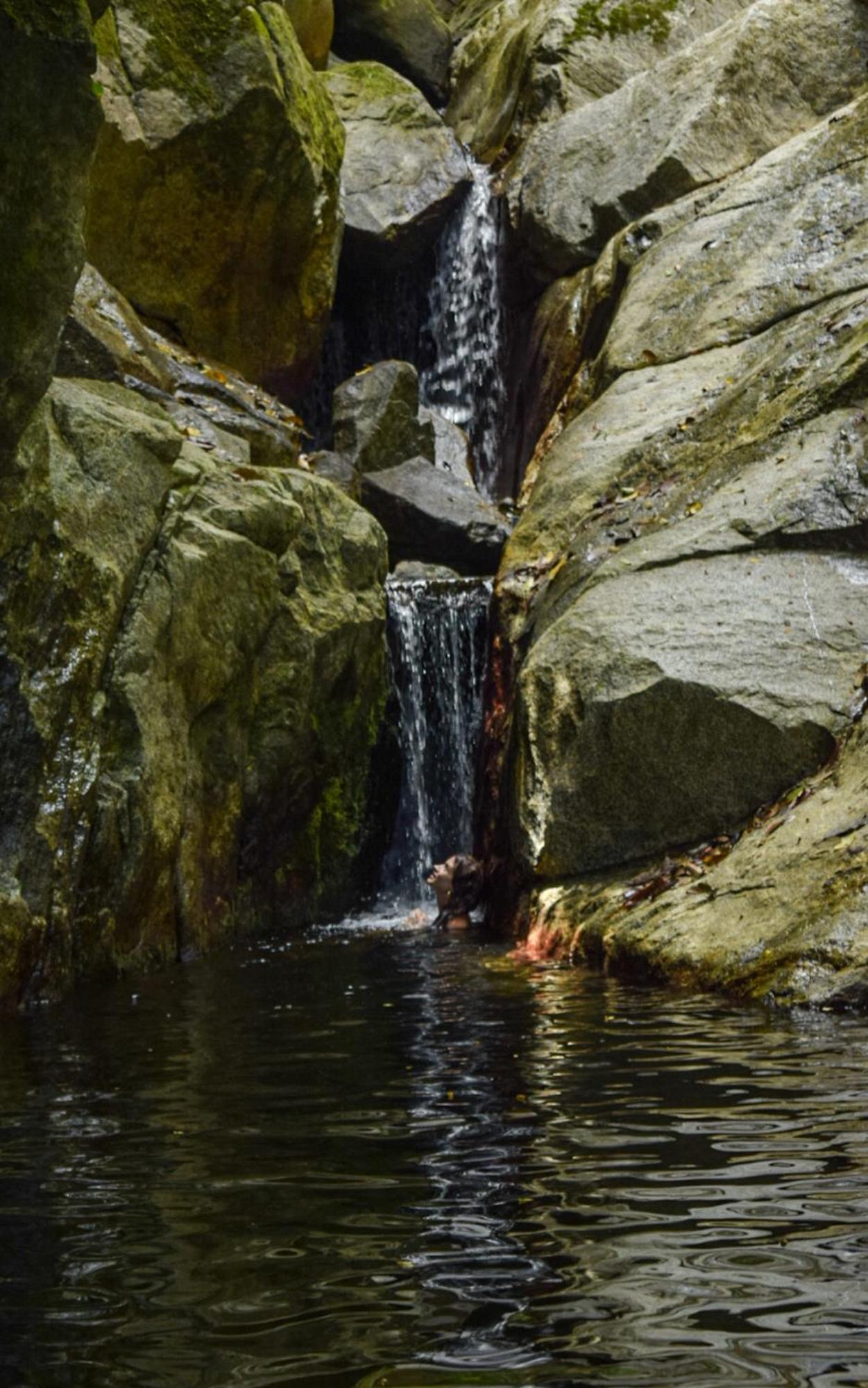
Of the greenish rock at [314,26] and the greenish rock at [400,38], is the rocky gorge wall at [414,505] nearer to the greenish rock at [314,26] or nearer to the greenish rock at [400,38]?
the greenish rock at [314,26]

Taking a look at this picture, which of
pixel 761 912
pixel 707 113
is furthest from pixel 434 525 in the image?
pixel 761 912

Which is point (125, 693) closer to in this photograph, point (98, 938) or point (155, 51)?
point (98, 938)

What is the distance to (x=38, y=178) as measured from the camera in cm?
584

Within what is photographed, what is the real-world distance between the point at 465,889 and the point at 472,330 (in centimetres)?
1215

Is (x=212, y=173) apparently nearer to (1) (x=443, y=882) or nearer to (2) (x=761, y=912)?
(1) (x=443, y=882)

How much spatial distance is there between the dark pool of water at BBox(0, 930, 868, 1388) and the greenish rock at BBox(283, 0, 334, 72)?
19.3 metres

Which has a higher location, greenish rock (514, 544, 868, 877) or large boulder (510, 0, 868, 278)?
large boulder (510, 0, 868, 278)

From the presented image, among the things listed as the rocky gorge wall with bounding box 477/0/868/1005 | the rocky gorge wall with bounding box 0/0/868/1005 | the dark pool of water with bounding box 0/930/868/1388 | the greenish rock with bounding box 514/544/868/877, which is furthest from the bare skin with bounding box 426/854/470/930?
the dark pool of water with bounding box 0/930/868/1388

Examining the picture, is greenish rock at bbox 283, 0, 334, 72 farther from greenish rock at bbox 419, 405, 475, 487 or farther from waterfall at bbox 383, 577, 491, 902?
waterfall at bbox 383, 577, 491, 902

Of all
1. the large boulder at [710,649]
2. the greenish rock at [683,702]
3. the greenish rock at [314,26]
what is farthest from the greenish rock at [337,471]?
the greenish rock at [314,26]

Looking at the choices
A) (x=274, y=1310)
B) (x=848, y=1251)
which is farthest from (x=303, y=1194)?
(x=848, y=1251)

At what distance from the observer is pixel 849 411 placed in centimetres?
1054

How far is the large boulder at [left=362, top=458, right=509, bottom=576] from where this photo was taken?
16.4 m

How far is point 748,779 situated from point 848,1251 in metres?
6.18
